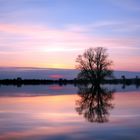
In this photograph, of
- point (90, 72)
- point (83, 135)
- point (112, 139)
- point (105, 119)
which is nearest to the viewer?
point (112, 139)

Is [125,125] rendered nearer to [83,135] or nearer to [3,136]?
[83,135]

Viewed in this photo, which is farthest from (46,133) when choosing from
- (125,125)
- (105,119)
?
(105,119)

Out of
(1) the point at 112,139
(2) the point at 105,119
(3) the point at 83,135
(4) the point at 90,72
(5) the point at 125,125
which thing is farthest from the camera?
(4) the point at 90,72

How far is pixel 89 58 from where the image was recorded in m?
72.4

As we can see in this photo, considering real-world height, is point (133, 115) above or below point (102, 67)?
below

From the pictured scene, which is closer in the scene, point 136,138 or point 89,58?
point 136,138

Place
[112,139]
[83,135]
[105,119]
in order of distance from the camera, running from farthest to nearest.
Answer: [105,119]
[83,135]
[112,139]

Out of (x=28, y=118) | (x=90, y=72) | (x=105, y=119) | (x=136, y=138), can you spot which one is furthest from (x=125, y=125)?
(x=90, y=72)

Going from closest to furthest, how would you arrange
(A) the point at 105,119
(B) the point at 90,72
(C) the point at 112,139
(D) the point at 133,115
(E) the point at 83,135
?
(C) the point at 112,139 < (E) the point at 83,135 < (A) the point at 105,119 < (D) the point at 133,115 < (B) the point at 90,72

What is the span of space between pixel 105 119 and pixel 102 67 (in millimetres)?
58392

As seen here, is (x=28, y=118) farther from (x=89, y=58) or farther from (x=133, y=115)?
(x=89, y=58)

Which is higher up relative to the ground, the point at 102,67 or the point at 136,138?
the point at 102,67

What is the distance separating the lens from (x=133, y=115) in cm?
1398

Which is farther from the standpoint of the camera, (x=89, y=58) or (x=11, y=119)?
(x=89, y=58)
